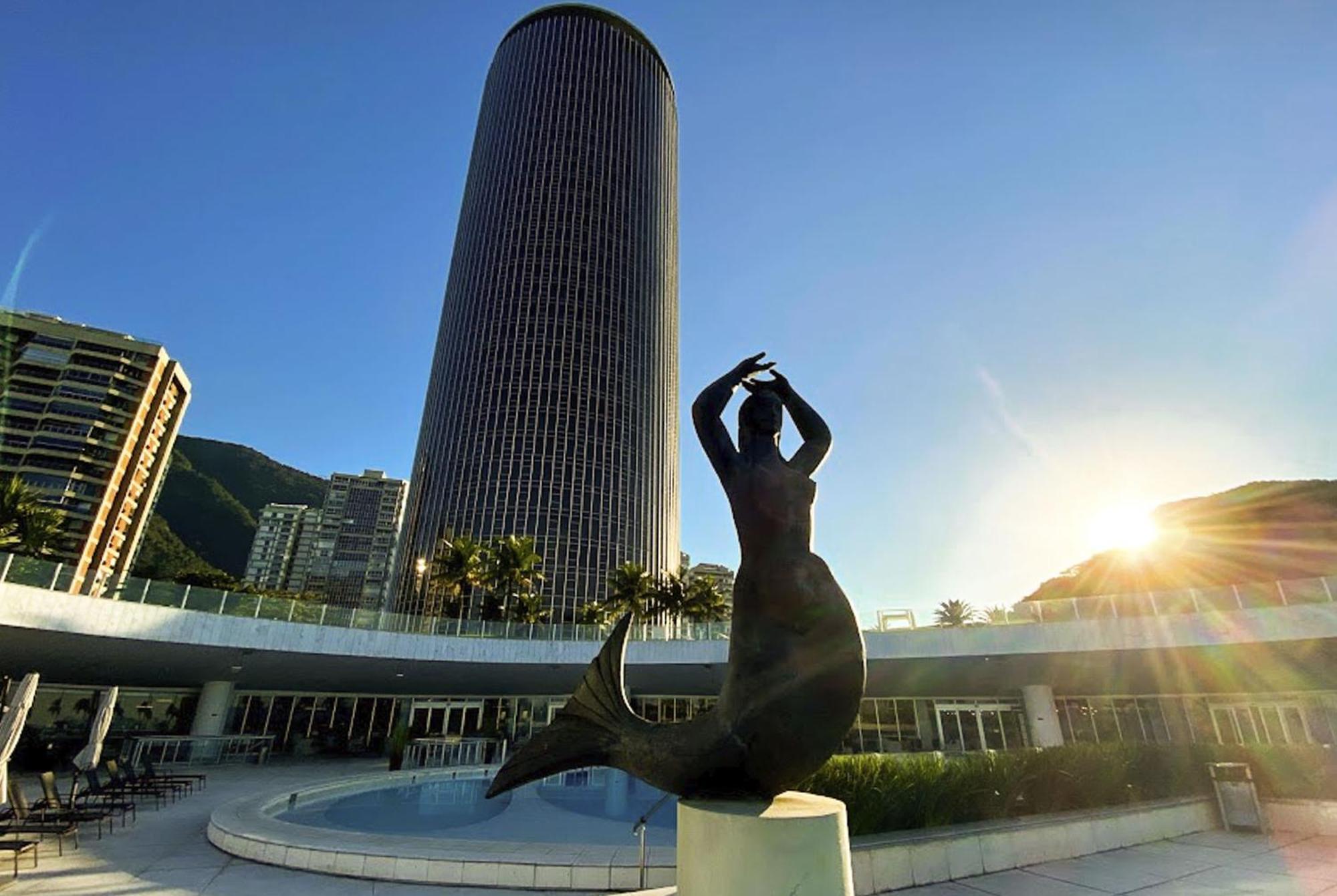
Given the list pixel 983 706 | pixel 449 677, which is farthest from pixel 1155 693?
pixel 449 677

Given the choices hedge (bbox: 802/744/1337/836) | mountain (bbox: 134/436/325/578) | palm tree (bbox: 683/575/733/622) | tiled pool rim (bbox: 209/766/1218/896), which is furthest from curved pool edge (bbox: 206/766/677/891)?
mountain (bbox: 134/436/325/578)


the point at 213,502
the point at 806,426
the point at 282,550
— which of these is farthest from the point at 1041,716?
the point at 282,550

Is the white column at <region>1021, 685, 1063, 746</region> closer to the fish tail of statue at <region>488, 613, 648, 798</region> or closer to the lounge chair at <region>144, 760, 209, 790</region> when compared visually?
the fish tail of statue at <region>488, 613, 648, 798</region>

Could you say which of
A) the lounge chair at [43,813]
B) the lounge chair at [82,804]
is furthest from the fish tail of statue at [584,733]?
the lounge chair at [82,804]

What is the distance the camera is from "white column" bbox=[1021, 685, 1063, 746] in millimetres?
25375

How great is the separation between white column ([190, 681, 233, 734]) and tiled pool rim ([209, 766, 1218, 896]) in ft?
61.6

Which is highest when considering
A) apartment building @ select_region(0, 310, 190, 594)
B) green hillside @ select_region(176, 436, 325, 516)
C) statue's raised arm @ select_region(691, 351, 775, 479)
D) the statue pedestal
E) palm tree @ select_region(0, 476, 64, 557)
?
green hillside @ select_region(176, 436, 325, 516)

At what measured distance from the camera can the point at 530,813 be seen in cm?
1678

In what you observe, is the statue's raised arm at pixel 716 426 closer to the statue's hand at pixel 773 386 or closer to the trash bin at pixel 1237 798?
the statue's hand at pixel 773 386

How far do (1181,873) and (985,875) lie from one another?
2790 millimetres

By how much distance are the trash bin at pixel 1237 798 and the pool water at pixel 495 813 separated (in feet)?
36.4

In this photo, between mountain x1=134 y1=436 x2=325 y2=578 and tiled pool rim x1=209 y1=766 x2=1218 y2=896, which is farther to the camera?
mountain x1=134 y1=436 x2=325 y2=578

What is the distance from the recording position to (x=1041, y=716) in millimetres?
25688

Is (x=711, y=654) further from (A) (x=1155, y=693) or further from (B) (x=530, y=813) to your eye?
(A) (x=1155, y=693)
